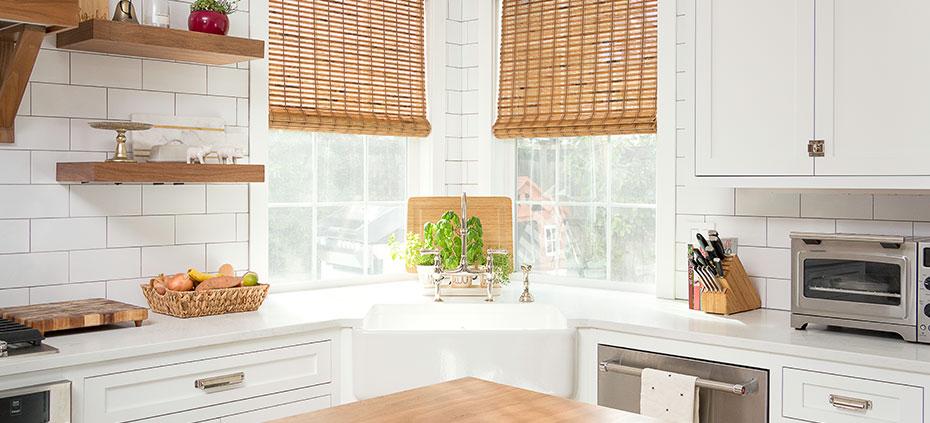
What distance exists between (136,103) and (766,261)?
2378 mm

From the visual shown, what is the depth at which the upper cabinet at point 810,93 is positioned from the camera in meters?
2.78

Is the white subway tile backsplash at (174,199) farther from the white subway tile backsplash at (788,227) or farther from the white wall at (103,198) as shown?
the white subway tile backsplash at (788,227)

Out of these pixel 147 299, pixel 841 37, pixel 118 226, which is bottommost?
pixel 147 299

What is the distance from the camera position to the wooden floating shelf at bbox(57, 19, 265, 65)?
118 inches

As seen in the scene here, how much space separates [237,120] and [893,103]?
7.71 feet

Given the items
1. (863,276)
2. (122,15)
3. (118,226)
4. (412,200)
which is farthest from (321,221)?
(863,276)

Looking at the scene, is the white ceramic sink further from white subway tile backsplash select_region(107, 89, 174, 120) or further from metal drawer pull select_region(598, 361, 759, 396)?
white subway tile backsplash select_region(107, 89, 174, 120)

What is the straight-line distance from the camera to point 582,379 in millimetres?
3266

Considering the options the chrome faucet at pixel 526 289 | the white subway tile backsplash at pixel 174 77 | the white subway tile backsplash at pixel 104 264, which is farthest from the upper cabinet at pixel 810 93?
the white subway tile backsplash at pixel 104 264

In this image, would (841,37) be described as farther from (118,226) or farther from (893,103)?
(118,226)

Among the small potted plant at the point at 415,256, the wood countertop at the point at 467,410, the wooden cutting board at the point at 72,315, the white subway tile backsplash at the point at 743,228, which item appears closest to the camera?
the wood countertop at the point at 467,410

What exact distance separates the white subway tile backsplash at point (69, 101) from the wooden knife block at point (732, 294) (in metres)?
2.23

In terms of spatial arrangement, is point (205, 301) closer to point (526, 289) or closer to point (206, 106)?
point (206, 106)

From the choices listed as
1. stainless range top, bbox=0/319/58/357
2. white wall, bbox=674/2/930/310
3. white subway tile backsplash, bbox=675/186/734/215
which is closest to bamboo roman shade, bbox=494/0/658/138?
white wall, bbox=674/2/930/310
